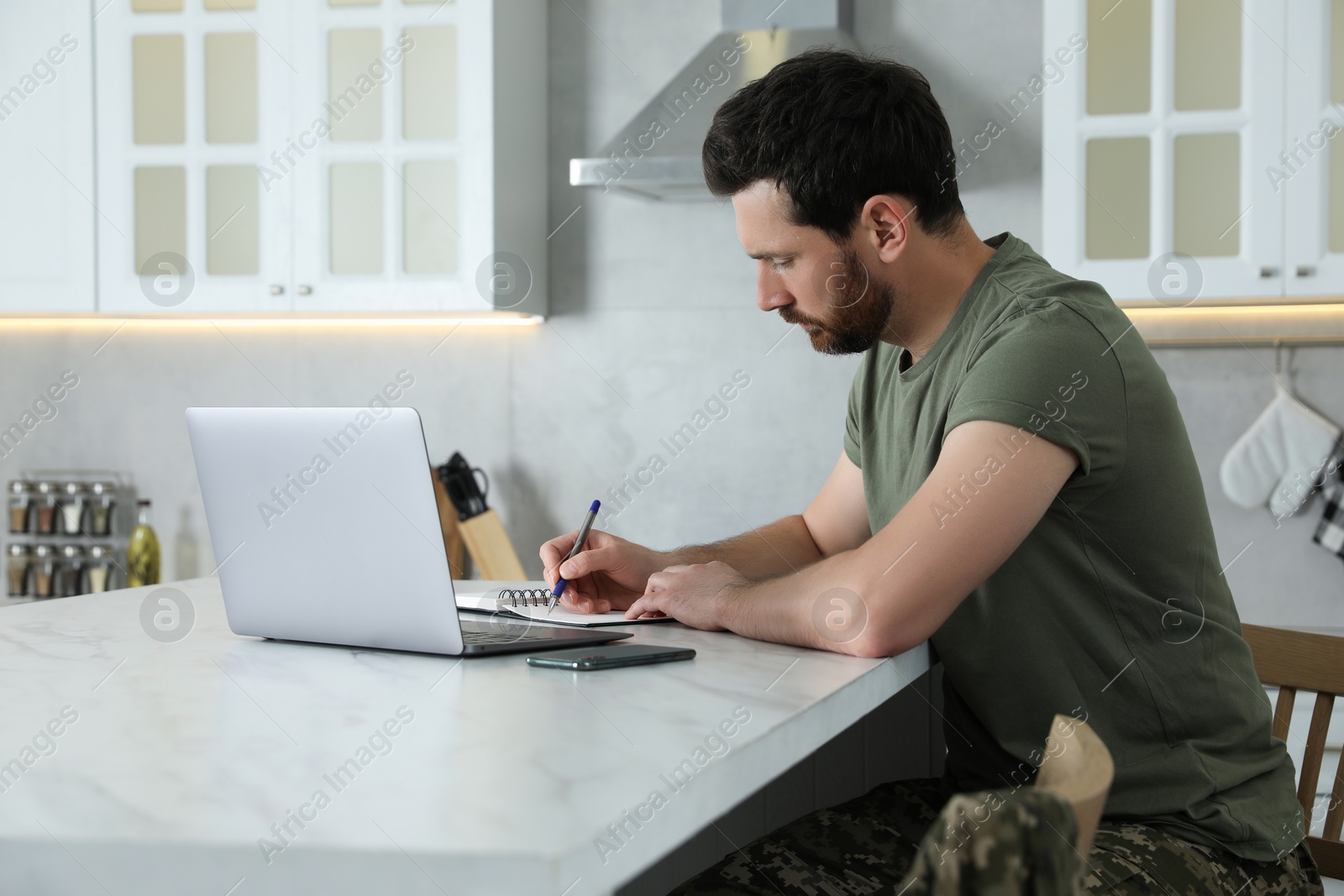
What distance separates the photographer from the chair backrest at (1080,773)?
21.4 inches

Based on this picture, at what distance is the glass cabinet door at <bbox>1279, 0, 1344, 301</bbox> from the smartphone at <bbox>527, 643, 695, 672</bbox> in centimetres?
183

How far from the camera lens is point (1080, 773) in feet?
1.94

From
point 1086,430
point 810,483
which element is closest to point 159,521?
point 810,483

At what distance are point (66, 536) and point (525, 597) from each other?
7.21ft

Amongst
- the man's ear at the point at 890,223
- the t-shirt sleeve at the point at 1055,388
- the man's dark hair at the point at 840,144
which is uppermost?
the man's dark hair at the point at 840,144

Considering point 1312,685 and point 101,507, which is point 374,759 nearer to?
point 1312,685

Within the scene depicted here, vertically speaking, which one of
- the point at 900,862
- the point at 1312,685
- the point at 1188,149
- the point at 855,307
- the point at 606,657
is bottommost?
the point at 900,862

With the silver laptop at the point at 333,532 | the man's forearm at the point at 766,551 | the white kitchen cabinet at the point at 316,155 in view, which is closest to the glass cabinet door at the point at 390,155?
the white kitchen cabinet at the point at 316,155

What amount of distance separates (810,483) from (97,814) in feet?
7.70

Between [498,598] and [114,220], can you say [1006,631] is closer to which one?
[498,598]

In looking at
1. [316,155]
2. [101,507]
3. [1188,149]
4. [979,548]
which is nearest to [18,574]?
[101,507]

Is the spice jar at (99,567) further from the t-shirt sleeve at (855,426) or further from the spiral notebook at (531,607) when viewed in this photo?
the t-shirt sleeve at (855,426)

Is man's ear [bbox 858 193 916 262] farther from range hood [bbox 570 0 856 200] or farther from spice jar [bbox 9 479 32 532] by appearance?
spice jar [bbox 9 479 32 532]

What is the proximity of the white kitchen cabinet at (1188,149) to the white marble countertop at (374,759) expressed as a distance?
1540 millimetres
